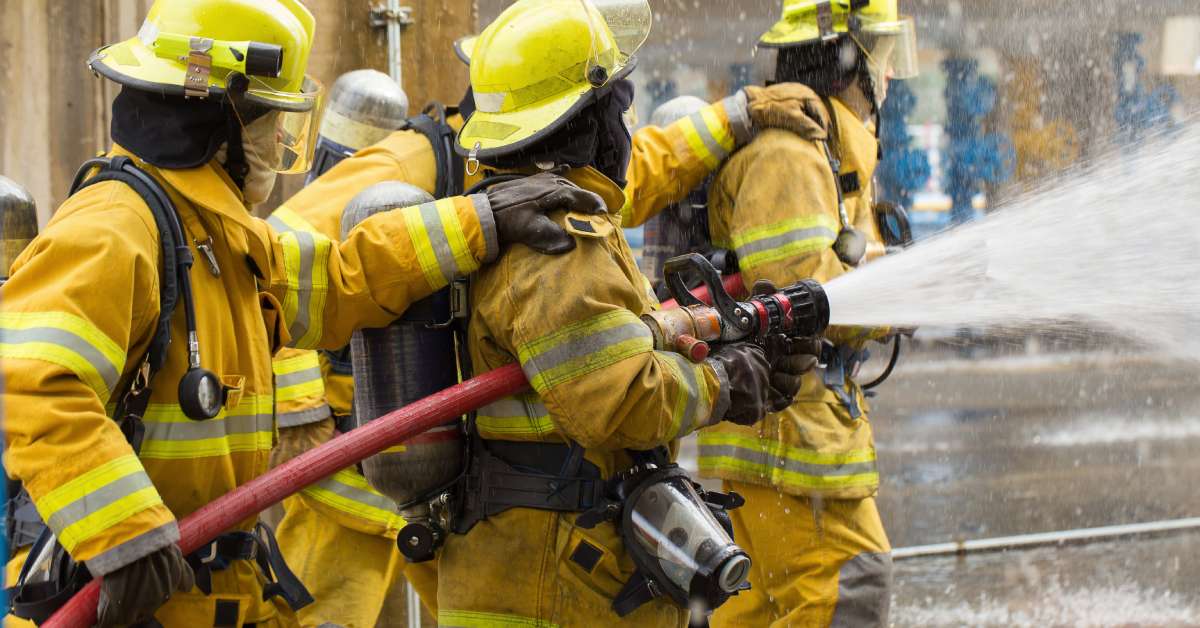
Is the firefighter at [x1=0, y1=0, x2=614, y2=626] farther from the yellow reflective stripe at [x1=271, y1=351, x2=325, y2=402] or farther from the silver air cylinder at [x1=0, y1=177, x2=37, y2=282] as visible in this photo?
the yellow reflective stripe at [x1=271, y1=351, x2=325, y2=402]

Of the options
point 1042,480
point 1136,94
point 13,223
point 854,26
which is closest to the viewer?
point 13,223

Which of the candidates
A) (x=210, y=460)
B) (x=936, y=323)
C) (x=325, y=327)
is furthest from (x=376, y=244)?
(x=936, y=323)

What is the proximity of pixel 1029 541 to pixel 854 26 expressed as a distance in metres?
3.07

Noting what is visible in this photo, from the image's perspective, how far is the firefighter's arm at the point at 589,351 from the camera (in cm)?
263

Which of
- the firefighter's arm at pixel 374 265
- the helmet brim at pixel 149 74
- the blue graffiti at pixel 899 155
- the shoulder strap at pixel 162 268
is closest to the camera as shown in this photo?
the shoulder strap at pixel 162 268

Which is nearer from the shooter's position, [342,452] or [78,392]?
[78,392]

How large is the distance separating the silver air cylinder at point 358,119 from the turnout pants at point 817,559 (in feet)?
5.96

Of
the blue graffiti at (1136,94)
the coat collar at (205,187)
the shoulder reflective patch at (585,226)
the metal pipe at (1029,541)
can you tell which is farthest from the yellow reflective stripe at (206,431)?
the blue graffiti at (1136,94)

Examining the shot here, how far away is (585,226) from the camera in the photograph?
8.85 ft

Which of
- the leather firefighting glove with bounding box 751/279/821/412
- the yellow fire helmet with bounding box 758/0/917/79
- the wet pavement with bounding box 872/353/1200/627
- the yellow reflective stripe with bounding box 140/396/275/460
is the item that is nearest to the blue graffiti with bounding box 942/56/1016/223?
the wet pavement with bounding box 872/353/1200/627

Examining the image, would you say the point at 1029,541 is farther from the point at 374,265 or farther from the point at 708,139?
the point at 374,265

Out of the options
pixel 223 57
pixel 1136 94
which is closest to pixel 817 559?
pixel 223 57

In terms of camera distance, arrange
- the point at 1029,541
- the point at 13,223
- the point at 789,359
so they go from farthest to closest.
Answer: the point at 1029,541 → the point at 13,223 → the point at 789,359

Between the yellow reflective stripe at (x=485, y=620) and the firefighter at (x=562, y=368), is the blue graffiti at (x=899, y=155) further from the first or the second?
the yellow reflective stripe at (x=485, y=620)
